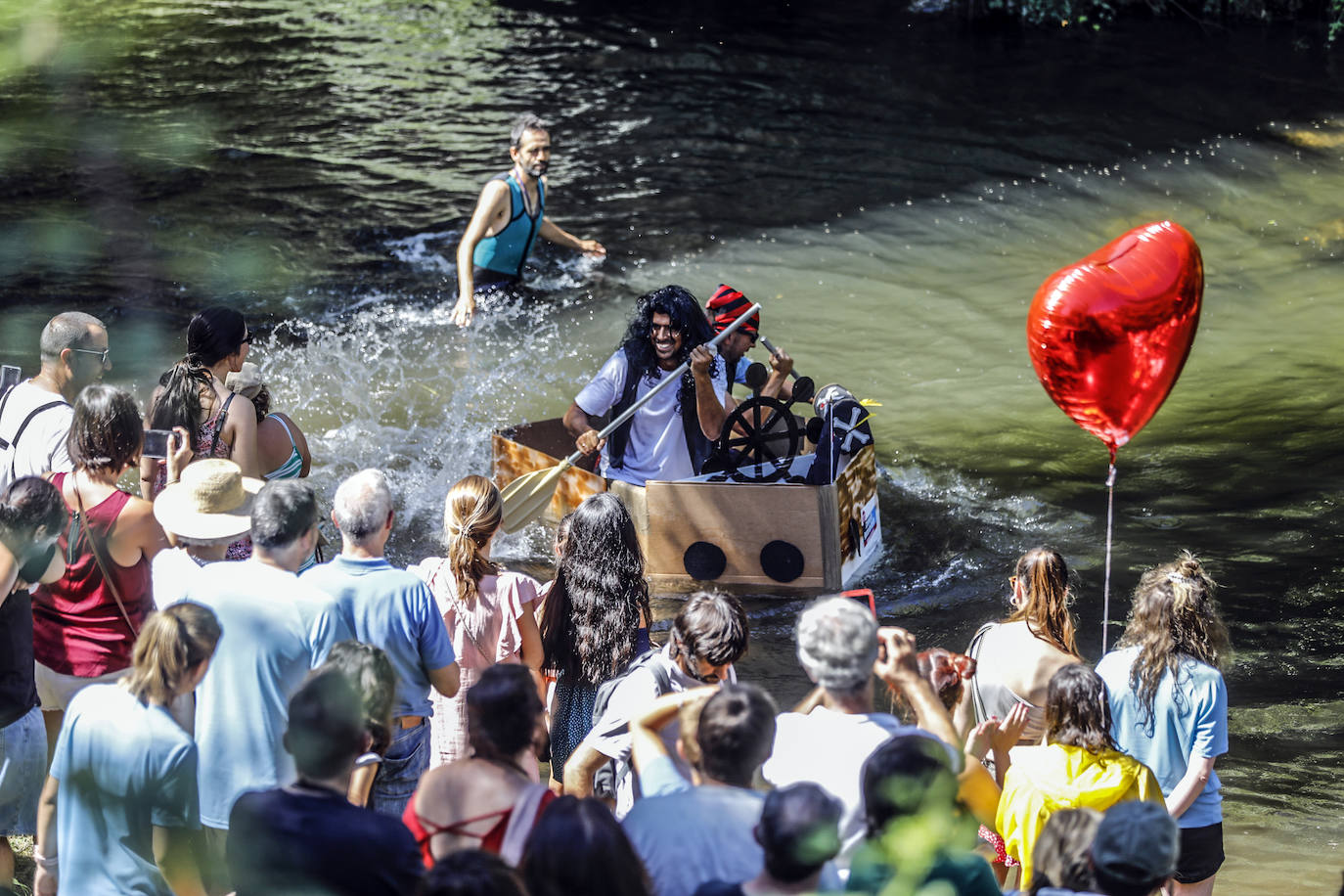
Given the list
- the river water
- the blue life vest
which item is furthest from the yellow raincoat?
the blue life vest

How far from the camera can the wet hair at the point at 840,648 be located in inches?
129

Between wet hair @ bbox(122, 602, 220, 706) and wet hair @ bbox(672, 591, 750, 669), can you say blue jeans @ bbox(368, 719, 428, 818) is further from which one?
wet hair @ bbox(672, 591, 750, 669)

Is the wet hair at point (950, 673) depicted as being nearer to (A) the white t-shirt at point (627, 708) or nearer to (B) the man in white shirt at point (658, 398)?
(A) the white t-shirt at point (627, 708)

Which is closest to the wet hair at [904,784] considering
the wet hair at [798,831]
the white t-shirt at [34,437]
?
the wet hair at [798,831]

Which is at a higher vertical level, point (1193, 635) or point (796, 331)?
point (1193, 635)

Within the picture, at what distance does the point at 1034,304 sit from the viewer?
524 cm

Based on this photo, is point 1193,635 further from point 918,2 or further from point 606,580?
point 918,2

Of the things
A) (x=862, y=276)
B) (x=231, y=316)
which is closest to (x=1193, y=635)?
(x=231, y=316)

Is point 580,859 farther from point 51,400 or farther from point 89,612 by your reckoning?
point 51,400

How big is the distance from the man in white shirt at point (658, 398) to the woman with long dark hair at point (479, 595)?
2238 millimetres

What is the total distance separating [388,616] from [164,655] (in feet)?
2.17

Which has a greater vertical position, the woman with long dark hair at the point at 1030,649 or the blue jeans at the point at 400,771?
the woman with long dark hair at the point at 1030,649

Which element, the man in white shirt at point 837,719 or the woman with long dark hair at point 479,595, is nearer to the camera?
the man in white shirt at point 837,719

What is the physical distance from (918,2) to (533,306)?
13.5 meters
